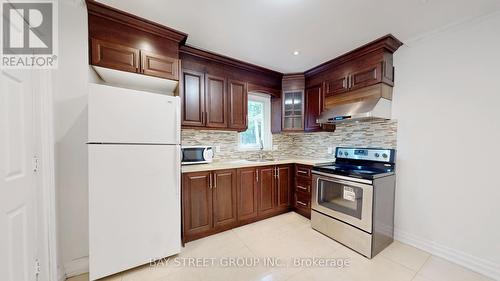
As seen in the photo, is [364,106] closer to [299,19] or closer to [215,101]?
[299,19]

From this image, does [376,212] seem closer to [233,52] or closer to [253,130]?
[253,130]

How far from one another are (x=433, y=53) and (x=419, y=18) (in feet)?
1.67

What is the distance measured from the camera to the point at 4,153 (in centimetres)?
108

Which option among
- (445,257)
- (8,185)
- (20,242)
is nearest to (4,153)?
(8,185)

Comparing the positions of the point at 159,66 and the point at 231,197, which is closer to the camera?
the point at 159,66

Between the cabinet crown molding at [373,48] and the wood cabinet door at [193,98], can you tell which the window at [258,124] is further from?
the cabinet crown molding at [373,48]

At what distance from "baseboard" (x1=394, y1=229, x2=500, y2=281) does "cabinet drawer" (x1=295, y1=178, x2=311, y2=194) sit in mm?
1135

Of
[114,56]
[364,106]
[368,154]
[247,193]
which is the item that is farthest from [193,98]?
[368,154]

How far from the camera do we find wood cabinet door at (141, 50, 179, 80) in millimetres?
1918

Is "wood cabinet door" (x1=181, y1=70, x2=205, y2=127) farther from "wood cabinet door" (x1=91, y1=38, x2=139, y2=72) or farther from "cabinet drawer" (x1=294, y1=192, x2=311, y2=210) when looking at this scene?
"cabinet drawer" (x1=294, y1=192, x2=311, y2=210)

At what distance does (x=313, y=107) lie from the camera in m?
3.06

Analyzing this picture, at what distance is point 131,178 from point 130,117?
0.55 m

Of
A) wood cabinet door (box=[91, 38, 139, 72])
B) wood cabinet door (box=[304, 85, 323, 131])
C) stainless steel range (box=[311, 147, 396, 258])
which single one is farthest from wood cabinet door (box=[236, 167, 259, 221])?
wood cabinet door (box=[91, 38, 139, 72])

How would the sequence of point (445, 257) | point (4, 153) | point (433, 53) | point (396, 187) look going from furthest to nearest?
point (396, 187) < point (433, 53) < point (445, 257) < point (4, 153)
